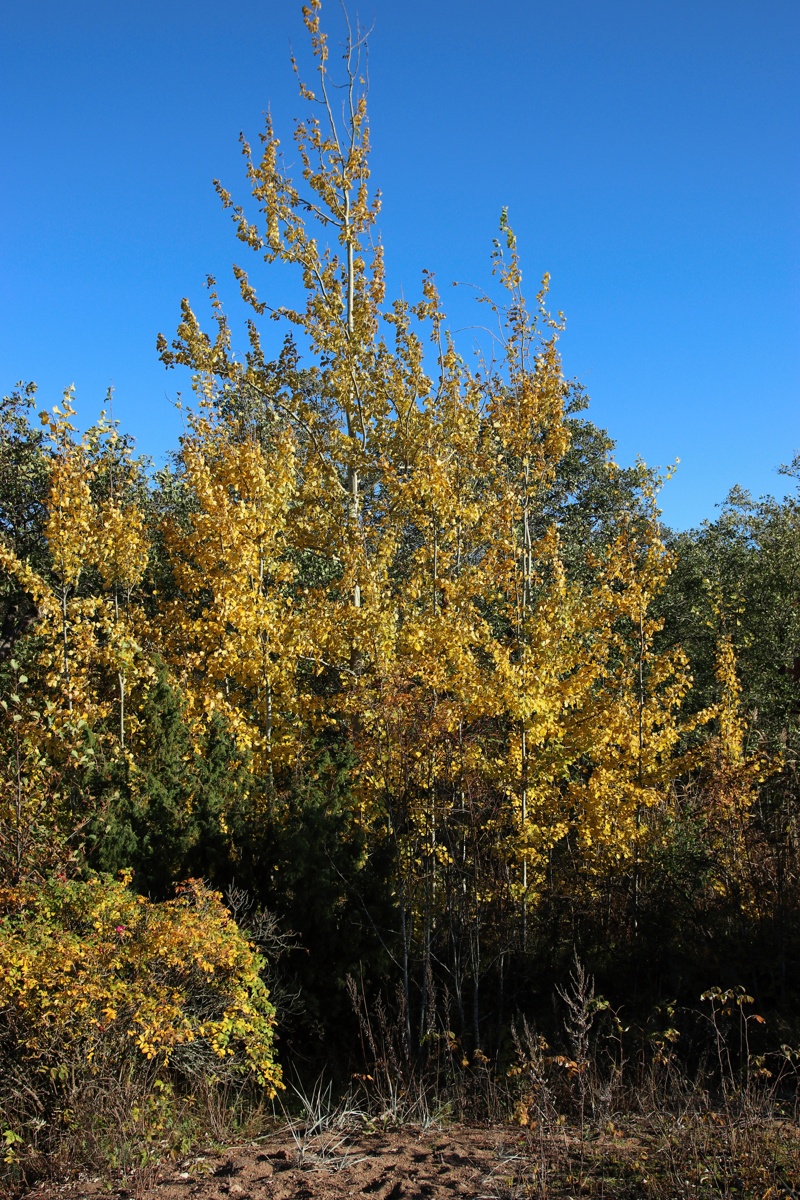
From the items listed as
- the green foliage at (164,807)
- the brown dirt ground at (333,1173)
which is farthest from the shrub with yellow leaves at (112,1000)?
the green foliage at (164,807)

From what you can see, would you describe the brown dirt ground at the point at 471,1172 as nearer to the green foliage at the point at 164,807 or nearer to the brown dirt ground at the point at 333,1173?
the brown dirt ground at the point at 333,1173

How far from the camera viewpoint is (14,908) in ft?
17.6

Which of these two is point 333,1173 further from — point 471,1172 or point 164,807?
point 164,807

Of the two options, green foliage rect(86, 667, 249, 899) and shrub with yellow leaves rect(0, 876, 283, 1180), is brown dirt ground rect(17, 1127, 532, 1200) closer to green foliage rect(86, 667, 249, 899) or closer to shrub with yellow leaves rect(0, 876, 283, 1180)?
shrub with yellow leaves rect(0, 876, 283, 1180)

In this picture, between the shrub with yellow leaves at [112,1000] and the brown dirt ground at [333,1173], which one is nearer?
the brown dirt ground at [333,1173]

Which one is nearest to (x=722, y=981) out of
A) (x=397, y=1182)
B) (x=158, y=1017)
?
(x=397, y=1182)

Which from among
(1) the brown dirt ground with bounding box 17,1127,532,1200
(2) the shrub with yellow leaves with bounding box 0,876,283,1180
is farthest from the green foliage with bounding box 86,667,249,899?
(1) the brown dirt ground with bounding box 17,1127,532,1200

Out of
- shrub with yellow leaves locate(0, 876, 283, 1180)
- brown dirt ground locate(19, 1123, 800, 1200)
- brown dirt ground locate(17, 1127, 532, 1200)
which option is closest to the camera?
brown dirt ground locate(19, 1123, 800, 1200)

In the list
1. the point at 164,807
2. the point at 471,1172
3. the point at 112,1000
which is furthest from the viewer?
the point at 164,807

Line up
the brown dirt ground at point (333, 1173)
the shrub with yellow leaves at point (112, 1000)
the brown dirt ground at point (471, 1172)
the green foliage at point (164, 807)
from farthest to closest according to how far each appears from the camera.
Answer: the green foliage at point (164, 807) < the shrub with yellow leaves at point (112, 1000) < the brown dirt ground at point (333, 1173) < the brown dirt ground at point (471, 1172)

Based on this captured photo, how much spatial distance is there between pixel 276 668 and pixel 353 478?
3608 mm

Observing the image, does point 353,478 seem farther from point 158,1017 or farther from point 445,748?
point 158,1017

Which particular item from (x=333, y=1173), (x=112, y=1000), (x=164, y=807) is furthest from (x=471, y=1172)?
(x=164, y=807)

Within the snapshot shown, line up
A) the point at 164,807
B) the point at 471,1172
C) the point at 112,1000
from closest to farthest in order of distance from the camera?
the point at 471,1172 → the point at 112,1000 → the point at 164,807
